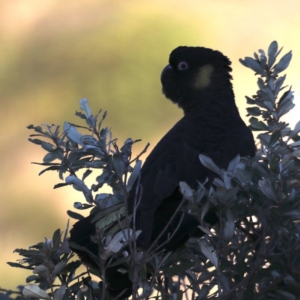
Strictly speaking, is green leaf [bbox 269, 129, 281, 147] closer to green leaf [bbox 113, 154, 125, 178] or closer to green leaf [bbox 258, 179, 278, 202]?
green leaf [bbox 258, 179, 278, 202]

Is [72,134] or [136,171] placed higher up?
[72,134]

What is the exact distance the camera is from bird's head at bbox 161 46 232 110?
10.1ft

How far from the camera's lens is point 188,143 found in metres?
2.43

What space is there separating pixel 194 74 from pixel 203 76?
54mm

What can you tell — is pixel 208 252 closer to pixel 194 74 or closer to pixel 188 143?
pixel 188 143

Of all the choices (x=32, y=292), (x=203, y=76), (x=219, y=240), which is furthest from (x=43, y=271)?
(x=203, y=76)

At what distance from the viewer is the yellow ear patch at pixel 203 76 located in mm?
3093

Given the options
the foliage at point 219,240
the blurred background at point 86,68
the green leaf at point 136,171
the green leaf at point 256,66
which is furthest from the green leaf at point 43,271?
the blurred background at point 86,68

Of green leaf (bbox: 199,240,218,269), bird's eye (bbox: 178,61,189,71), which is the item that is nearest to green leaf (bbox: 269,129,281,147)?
green leaf (bbox: 199,240,218,269)

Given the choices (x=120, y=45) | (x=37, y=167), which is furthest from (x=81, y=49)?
(x=37, y=167)

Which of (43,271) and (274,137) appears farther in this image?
(274,137)

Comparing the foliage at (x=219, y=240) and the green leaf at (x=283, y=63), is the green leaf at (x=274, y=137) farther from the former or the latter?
the green leaf at (x=283, y=63)

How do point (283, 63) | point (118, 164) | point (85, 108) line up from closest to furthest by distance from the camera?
point (118, 164)
point (85, 108)
point (283, 63)

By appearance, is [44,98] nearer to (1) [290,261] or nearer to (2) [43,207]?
(2) [43,207]
